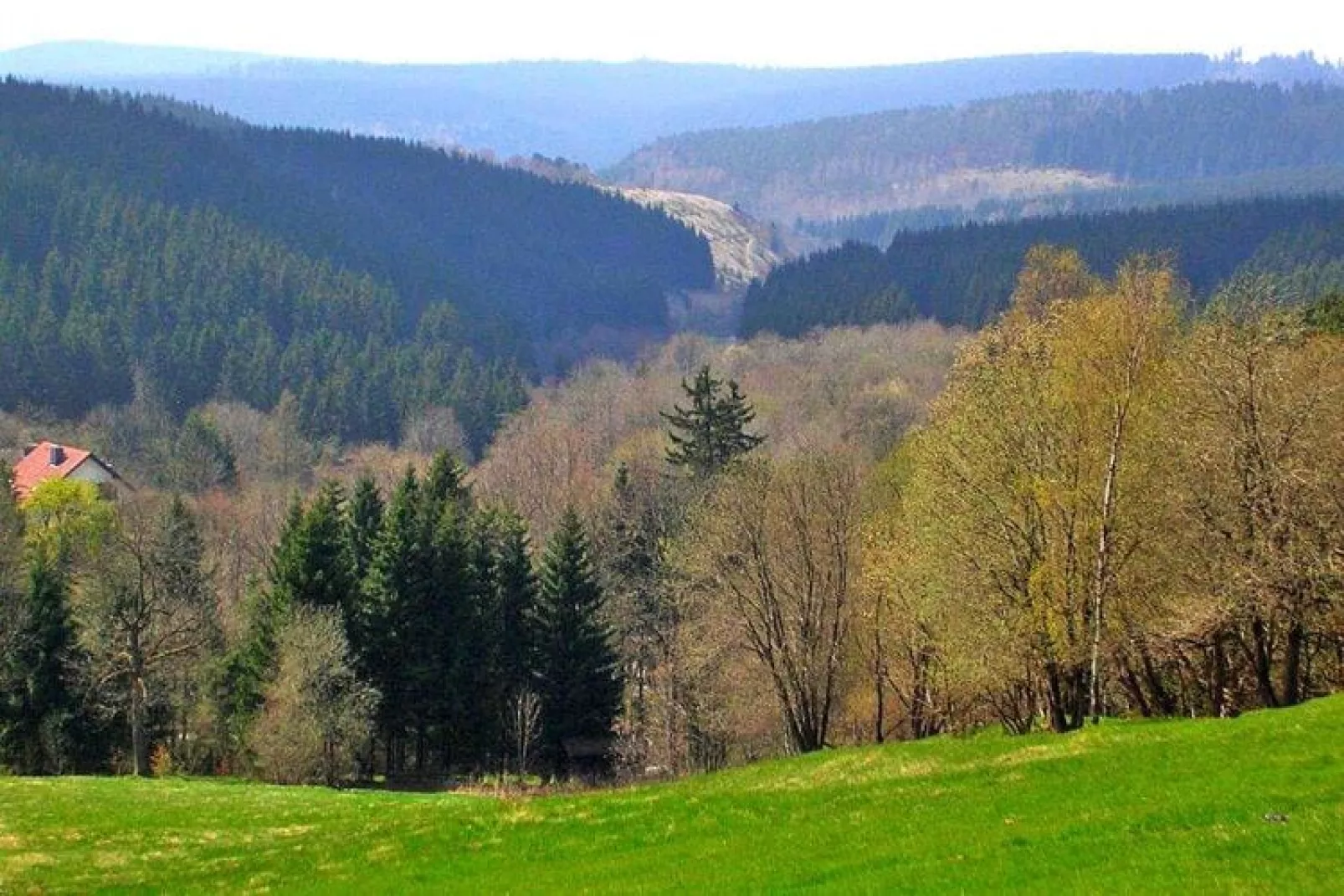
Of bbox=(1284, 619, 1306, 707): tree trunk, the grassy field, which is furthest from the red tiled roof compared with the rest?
bbox=(1284, 619, 1306, 707): tree trunk

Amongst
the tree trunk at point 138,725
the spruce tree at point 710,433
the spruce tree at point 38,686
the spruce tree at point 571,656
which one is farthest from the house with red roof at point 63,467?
the spruce tree at point 571,656

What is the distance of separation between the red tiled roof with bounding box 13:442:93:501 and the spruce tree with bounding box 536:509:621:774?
51.3 metres

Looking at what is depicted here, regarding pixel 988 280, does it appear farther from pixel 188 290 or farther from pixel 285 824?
pixel 285 824

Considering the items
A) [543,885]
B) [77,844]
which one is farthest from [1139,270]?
[77,844]

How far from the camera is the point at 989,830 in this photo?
1842cm

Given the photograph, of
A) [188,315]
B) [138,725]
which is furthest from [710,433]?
[188,315]

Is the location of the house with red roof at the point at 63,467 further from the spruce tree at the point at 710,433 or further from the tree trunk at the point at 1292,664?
the tree trunk at the point at 1292,664

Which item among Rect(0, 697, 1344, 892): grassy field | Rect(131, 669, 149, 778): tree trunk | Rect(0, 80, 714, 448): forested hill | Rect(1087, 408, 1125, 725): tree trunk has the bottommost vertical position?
Rect(131, 669, 149, 778): tree trunk

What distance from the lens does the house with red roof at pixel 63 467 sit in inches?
3858

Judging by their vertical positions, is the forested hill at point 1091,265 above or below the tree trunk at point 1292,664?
above

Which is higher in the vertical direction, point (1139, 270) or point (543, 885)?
point (1139, 270)

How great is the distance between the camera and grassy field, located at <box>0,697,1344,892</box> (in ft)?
51.9

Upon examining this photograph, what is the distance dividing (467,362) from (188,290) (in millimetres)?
35603

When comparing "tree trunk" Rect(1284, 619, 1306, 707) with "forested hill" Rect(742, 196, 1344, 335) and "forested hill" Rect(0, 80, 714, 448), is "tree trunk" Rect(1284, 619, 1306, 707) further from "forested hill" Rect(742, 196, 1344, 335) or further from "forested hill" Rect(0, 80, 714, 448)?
"forested hill" Rect(742, 196, 1344, 335)
